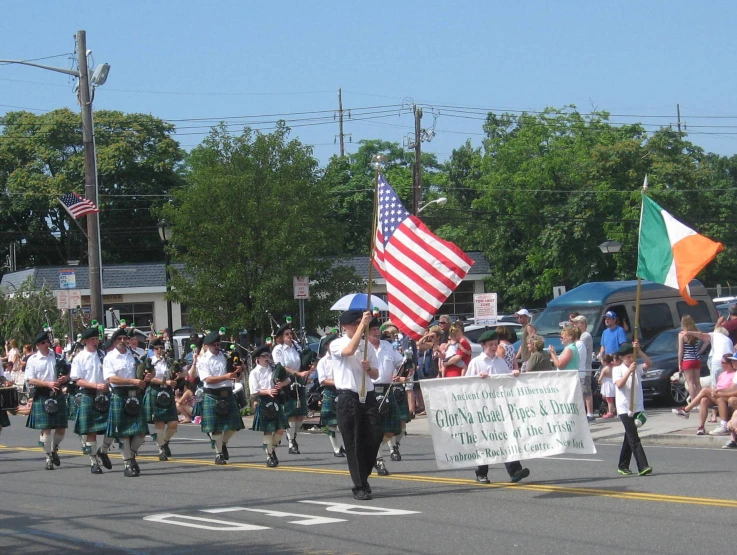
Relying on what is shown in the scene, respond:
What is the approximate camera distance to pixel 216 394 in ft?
48.2

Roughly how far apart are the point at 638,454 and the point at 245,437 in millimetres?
9575

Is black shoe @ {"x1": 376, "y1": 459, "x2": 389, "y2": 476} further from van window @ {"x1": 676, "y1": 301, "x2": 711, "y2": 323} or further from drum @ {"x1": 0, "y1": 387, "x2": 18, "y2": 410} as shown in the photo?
van window @ {"x1": 676, "y1": 301, "x2": 711, "y2": 323}

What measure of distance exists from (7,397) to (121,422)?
3958mm

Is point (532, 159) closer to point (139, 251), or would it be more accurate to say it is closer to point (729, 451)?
point (139, 251)

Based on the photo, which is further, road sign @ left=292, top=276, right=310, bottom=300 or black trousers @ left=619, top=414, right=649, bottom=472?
road sign @ left=292, top=276, right=310, bottom=300

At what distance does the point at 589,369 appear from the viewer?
18.7 metres

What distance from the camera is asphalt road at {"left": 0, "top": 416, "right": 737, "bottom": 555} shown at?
8.35m

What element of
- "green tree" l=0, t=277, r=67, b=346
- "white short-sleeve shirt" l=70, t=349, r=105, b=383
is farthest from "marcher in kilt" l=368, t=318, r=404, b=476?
Answer: "green tree" l=0, t=277, r=67, b=346

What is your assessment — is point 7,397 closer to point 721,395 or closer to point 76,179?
point 721,395

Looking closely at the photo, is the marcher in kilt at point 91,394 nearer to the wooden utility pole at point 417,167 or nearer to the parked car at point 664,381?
the parked car at point 664,381

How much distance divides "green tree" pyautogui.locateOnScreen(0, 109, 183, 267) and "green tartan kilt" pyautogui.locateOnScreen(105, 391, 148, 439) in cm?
4333

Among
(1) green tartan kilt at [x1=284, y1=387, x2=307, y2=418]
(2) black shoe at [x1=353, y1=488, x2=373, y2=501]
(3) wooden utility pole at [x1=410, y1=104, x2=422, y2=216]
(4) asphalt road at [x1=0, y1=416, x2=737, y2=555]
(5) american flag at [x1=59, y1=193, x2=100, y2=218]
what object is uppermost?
(3) wooden utility pole at [x1=410, y1=104, x2=422, y2=216]

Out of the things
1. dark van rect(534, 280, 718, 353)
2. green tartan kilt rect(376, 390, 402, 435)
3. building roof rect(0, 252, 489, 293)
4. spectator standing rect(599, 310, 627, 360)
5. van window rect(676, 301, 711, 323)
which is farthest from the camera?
building roof rect(0, 252, 489, 293)

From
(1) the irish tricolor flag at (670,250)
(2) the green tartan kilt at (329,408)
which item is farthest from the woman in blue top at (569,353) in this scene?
(1) the irish tricolor flag at (670,250)
